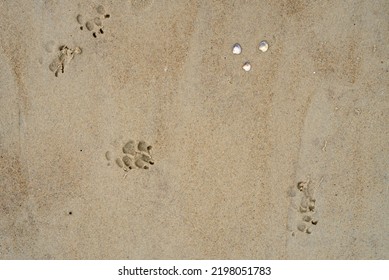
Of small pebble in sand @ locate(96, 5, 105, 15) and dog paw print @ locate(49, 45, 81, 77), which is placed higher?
small pebble in sand @ locate(96, 5, 105, 15)

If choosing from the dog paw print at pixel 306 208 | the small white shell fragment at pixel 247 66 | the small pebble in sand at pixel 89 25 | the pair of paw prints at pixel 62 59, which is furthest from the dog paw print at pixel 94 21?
the dog paw print at pixel 306 208

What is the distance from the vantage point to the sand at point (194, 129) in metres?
2.86

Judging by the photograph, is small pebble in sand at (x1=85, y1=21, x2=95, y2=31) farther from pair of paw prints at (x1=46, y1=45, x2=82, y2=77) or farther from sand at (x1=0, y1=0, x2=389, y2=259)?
pair of paw prints at (x1=46, y1=45, x2=82, y2=77)

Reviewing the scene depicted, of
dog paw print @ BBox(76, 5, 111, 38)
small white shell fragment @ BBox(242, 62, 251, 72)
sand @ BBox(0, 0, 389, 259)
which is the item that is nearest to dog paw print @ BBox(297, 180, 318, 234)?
sand @ BBox(0, 0, 389, 259)

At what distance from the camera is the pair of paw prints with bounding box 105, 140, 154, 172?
9.47ft

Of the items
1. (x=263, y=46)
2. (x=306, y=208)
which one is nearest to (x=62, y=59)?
(x=263, y=46)

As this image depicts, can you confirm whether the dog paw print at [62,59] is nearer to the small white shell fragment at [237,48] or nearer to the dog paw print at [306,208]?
the small white shell fragment at [237,48]

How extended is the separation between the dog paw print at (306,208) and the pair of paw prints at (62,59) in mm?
1552

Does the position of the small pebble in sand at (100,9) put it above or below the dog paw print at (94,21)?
above

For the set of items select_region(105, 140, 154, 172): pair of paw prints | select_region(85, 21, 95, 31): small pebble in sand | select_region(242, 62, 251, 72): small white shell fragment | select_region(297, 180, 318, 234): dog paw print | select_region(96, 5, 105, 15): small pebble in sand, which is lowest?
select_region(297, 180, 318, 234): dog paw print

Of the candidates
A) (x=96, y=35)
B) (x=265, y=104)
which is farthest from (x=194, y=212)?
(x=96, y=35)

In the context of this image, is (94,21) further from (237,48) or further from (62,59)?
(237,48)

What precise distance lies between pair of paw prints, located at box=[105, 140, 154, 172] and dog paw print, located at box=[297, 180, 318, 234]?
0.91 metres

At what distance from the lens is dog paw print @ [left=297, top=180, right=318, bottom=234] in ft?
9.47
